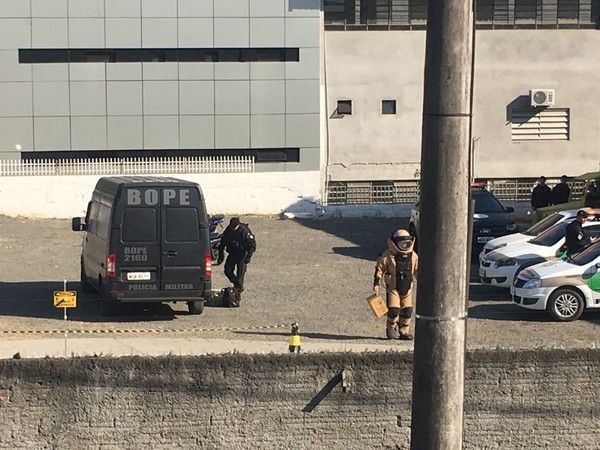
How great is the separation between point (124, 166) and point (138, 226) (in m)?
19.2

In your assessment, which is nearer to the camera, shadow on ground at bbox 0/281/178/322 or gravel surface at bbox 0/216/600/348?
gravel surface at bbox 0/216/600/348

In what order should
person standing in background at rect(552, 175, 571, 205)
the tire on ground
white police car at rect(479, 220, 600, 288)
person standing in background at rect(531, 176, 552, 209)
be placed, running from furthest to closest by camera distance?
person standing in background at rect(531, 176, 552, 209), person standing in background at rect(552, 175, 571, 205), white police car at rect(479, 220, 600, 288), the tire on ground

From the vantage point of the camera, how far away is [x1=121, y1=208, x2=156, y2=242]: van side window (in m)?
18.0

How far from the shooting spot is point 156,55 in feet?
127

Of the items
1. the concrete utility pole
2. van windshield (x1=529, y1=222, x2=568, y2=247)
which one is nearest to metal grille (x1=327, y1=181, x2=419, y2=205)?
van windshield (x1=529, y1=222, x2=568, y2=247)

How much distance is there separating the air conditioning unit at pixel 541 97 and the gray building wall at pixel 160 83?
7669 mm

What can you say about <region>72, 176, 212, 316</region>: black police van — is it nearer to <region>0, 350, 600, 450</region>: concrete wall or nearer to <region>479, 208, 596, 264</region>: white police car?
<region>479, 208, 596, 264</region>: white police car

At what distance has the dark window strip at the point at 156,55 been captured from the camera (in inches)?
1503

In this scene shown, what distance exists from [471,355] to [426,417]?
3753 mm

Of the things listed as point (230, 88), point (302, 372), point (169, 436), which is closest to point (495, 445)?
point (302, 372)

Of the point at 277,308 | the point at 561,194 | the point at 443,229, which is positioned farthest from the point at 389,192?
the point at 443,229

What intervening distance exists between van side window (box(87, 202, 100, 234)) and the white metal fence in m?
16.2

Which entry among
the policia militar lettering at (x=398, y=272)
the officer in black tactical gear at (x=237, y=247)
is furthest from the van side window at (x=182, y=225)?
the policia militar lettering at (x=398, y=272)

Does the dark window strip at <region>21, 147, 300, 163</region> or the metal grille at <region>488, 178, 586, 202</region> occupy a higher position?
the dark window strip at <region>21, 147, 300, 163</region>
